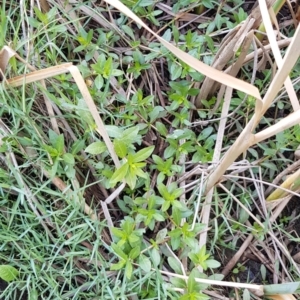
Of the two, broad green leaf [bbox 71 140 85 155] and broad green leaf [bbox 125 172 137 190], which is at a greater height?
broad green leaf [bbox 71 140 85 155]

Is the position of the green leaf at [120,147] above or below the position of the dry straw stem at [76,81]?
below

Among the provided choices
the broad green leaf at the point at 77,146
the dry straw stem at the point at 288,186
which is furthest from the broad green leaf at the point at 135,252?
the dry straw stem at the point at 288,186

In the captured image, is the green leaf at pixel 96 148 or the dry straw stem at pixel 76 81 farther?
the green leaf at pixel 96 148

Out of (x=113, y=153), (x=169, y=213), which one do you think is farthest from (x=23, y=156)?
(x=169, y=213)

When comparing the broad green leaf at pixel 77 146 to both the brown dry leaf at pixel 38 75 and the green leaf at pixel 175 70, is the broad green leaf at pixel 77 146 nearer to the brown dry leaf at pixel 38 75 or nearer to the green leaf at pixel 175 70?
the brown dry leaf at pixel 38 75

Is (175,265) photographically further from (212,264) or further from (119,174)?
(119,174)

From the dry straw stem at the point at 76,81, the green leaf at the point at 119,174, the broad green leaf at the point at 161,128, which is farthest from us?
the broad green leaf at the point at 161,128

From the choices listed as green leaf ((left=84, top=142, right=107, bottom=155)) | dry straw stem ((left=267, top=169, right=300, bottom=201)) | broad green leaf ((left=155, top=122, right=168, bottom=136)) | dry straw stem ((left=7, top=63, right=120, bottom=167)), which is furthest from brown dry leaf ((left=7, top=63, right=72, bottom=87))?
dry straw stem ((left=267, top=169, right=300, bottom=201))

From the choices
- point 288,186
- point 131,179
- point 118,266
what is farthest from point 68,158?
point 288,186

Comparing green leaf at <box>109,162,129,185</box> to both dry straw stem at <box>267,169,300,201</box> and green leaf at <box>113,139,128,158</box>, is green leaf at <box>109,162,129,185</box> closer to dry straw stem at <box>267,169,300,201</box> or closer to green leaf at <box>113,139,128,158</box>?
green leaf at <box>113,139,128,158</box>
